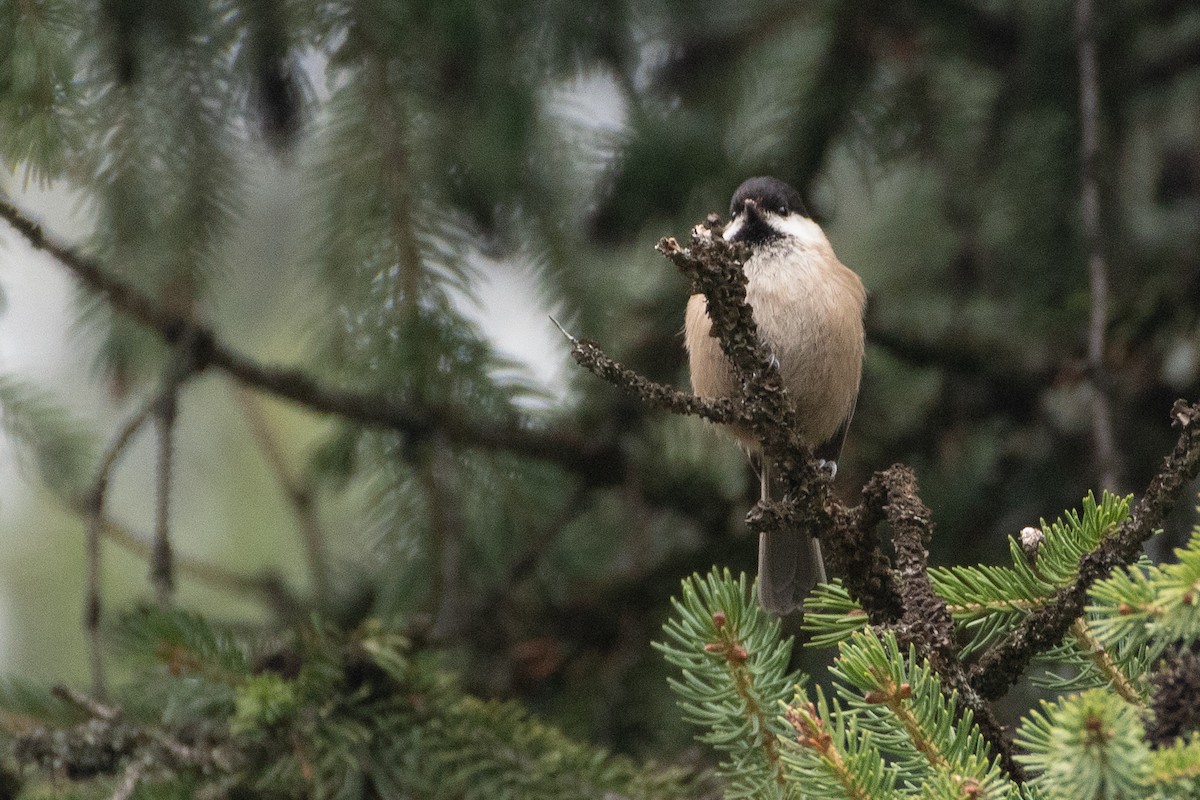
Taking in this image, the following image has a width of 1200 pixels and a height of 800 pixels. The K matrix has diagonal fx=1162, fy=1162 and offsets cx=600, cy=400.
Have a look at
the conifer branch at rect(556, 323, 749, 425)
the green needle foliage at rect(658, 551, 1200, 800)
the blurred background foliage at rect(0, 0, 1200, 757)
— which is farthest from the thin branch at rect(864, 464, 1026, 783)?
the blurred background foliage at rect(0, 0, 1200, 757)

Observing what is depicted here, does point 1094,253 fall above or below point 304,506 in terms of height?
above

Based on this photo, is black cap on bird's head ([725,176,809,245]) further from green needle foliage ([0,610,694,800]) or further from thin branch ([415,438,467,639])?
green needle foliage ([0,610,694,800])

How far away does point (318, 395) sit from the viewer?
7.51ft

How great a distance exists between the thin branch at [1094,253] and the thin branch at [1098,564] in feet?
3.19

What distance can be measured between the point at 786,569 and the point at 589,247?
→ 87cm

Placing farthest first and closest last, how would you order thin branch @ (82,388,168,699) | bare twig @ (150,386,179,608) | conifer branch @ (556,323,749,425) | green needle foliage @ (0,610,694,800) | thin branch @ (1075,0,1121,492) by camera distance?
thin branch @ (1075,0,1121,492) < bare twig @ (150,386,179,608) < thin branch @ (82,388,168,699) < green needle foliage @ (0,610,694,800) < conifer branch @ (556,323,749,425)

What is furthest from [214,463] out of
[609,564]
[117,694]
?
[117,694]

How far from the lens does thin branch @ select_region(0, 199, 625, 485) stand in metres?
1.99

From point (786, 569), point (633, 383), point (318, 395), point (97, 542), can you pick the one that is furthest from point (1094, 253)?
point (97, 542)

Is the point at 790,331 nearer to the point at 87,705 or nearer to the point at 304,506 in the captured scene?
the point at 304,506

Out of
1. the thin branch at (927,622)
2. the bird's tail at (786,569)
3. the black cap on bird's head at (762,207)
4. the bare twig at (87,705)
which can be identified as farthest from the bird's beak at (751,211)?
the bare twig at (87,705)

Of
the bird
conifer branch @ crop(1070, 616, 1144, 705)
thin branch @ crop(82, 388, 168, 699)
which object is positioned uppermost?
the bird

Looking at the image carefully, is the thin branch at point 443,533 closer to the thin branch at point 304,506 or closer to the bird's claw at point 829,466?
the thin branch at point 304,506

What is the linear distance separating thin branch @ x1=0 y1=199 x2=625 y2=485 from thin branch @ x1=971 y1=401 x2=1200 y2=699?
1.25 meters
